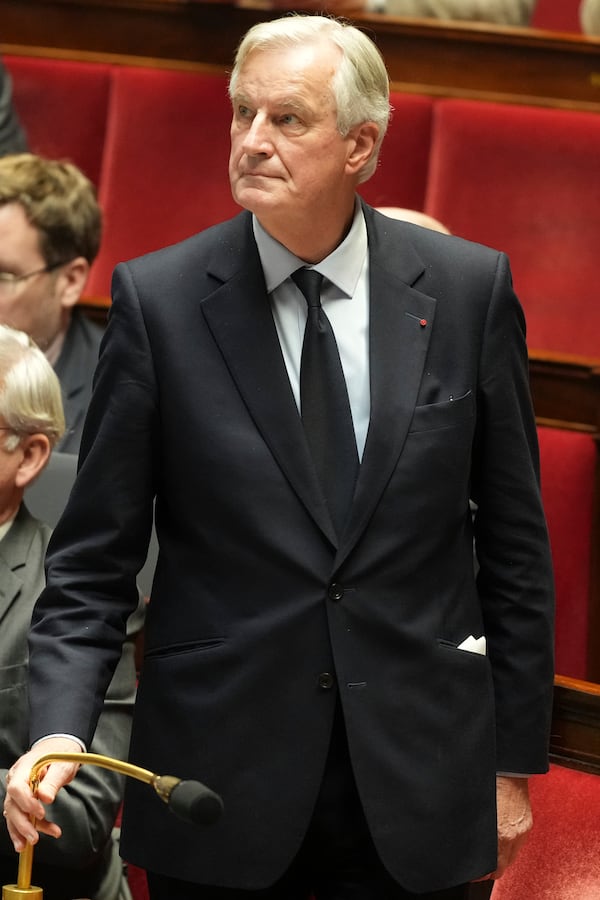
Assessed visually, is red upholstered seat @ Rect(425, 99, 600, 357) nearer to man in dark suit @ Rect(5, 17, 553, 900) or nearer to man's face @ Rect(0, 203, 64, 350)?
man's face @ Rect(0, 203, 64, 350)

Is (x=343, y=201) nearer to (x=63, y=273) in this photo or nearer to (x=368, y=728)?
(x=368, y=728)

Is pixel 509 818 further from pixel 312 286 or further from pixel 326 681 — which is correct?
pixel 312 286

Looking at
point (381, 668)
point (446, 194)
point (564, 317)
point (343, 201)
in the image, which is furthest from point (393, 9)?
point (381, 668)

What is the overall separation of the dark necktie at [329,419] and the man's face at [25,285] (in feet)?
2.04

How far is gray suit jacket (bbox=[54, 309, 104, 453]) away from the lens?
1.08 metres

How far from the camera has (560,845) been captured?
655 millimetres

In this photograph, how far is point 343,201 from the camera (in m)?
0.56

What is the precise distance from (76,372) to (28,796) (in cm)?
67

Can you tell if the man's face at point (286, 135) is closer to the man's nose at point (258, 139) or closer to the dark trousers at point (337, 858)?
the man's nose at point (258, 139)

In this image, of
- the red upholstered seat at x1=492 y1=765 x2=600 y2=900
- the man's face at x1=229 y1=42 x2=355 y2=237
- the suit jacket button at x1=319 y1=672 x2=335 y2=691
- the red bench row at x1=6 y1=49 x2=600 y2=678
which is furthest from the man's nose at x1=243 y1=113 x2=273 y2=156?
the red bench row at x1=6 y1=49 x2=600 y2=678

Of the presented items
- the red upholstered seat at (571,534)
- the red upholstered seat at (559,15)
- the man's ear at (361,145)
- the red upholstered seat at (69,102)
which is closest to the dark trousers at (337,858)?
the man's ear at (361,145)

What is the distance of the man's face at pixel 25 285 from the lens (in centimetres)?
113

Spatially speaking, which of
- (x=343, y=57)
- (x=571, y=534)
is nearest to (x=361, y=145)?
(x=343, y=57)

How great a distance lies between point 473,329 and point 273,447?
0.32 feet
